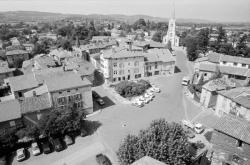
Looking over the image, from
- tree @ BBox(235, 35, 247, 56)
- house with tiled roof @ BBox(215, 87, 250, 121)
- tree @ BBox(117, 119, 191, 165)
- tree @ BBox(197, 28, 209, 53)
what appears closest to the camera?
tree @ BBox(117, 119, 191, 165)

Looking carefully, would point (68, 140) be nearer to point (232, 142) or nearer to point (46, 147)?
point (46, 147)

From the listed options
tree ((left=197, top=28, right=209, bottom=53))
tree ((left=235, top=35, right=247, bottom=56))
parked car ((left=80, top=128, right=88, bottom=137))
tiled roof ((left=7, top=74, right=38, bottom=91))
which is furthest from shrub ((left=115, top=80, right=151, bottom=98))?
tree ((left=235, top=35, right=247, bottom=56))

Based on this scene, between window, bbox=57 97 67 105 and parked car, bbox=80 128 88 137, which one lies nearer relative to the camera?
parked car, bbox=80 128 88 137

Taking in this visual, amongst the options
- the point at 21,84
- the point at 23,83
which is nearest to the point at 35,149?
the point at 21,84

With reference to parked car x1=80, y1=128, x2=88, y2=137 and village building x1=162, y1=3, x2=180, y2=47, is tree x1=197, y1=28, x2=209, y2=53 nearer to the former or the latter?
village building x1=162, y1=3, x2=180, y2=47

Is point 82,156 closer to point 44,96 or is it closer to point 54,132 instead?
point 54,132

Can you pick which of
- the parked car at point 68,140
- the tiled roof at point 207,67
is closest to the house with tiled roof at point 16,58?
the parked car at point 68,140

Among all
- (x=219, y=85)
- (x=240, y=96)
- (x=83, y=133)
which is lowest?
(x=83, y=133)
